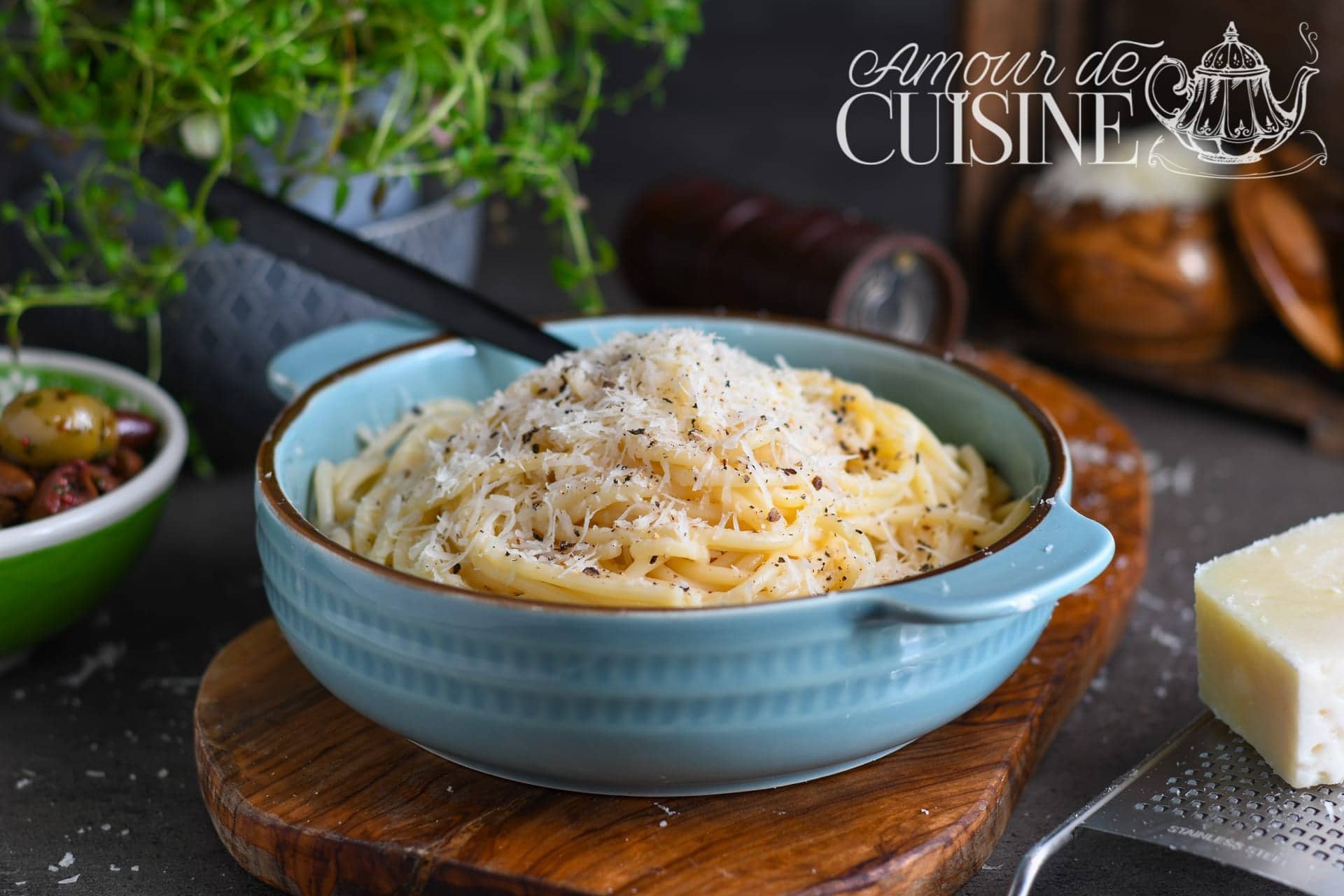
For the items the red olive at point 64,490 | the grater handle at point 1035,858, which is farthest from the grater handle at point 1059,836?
the red olive at point 64,490

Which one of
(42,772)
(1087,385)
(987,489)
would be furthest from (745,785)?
(1087,385)

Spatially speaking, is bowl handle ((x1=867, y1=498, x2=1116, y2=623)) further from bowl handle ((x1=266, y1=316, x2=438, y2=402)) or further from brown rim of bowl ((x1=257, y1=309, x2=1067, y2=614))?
bowl handle ((x1=266, y1=316, x2=438, y2=402))

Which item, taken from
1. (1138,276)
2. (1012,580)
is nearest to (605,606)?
(1012,580)

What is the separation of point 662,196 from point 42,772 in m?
1.53

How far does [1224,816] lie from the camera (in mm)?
1204

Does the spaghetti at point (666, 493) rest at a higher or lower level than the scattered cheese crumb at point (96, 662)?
higher

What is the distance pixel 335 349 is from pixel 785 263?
880mm

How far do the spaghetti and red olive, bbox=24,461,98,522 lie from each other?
0.27 m

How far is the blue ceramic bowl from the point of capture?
1.07 m

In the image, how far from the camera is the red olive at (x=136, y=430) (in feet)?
5.30

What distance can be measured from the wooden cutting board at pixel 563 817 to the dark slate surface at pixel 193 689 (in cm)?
7

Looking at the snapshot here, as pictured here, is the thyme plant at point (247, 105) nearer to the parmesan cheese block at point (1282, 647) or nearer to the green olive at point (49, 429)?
the green olive at point (49, 429)

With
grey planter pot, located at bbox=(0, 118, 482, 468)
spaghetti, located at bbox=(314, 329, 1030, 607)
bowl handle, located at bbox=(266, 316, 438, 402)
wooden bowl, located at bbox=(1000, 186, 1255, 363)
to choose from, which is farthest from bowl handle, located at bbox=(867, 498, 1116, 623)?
wooden bowl, located at bbox=(1000, 186, 1255, 363)

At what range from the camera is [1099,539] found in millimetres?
1145
